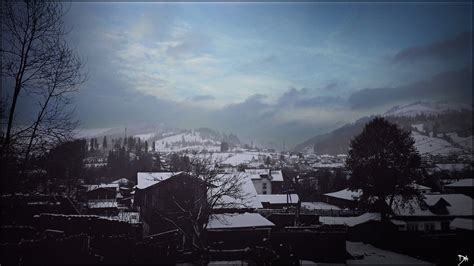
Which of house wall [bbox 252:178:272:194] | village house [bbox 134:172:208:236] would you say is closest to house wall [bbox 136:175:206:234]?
village house [bbox 134:172:208:236]

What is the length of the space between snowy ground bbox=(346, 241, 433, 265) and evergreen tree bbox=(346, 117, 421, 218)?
3883 mm

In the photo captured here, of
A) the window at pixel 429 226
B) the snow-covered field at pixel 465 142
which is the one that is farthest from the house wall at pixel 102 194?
the snow-covered field at pixel 465 142

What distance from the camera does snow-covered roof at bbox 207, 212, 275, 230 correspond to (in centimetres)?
2046

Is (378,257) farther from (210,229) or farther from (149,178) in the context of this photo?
(149,178)

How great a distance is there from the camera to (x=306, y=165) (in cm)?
6419

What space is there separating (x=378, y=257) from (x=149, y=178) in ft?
65.5

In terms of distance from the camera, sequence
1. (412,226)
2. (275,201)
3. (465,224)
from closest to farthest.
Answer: (465,224)
(412,226)
(275,201)

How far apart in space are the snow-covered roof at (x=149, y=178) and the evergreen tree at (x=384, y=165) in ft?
59.4

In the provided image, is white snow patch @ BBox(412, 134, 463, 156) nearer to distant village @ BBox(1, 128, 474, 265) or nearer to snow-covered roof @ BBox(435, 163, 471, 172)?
distant village @ BBox(1, 128, 474, 265)

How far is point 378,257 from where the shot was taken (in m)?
22.1

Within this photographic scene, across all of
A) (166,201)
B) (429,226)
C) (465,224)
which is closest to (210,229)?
(166,201)

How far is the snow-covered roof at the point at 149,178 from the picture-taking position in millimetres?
22484

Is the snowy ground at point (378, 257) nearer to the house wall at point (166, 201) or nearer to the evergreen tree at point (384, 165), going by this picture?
the evergreen tree at point (384, 165)

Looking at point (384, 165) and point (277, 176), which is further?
point (277, 176)
